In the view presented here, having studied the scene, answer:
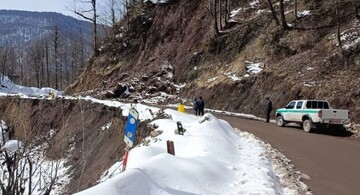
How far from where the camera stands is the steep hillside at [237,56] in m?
25.0

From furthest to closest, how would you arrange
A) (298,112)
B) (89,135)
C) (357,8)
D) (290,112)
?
1. (357,8)
2. (89,135)
3. (290,112)
4. (298,112)

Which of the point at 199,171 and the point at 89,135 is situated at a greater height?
the point at 199,171

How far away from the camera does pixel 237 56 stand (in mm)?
34719

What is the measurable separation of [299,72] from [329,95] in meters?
3.93

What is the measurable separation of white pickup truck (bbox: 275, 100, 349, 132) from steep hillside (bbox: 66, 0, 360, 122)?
2.41m

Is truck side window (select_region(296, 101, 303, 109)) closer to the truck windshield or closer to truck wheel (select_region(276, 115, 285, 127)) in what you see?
the truck windshield

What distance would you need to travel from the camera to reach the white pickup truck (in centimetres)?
1847

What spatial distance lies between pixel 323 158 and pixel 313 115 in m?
7.53

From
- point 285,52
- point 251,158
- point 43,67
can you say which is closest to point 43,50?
point 43,67

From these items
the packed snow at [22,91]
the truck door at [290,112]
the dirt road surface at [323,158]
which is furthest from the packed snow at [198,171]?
the truck door at [290,112]

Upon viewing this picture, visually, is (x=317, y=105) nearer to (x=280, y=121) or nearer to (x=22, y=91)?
(x=280, y=121)

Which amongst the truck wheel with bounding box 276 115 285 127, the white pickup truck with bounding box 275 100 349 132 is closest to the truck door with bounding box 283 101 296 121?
the white pickup truck with bounding box 275 100 349 132

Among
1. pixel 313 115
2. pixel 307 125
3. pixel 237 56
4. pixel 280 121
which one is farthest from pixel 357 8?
pixel 307 125

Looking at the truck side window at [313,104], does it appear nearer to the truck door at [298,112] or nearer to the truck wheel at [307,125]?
the truck door at [298,112]
